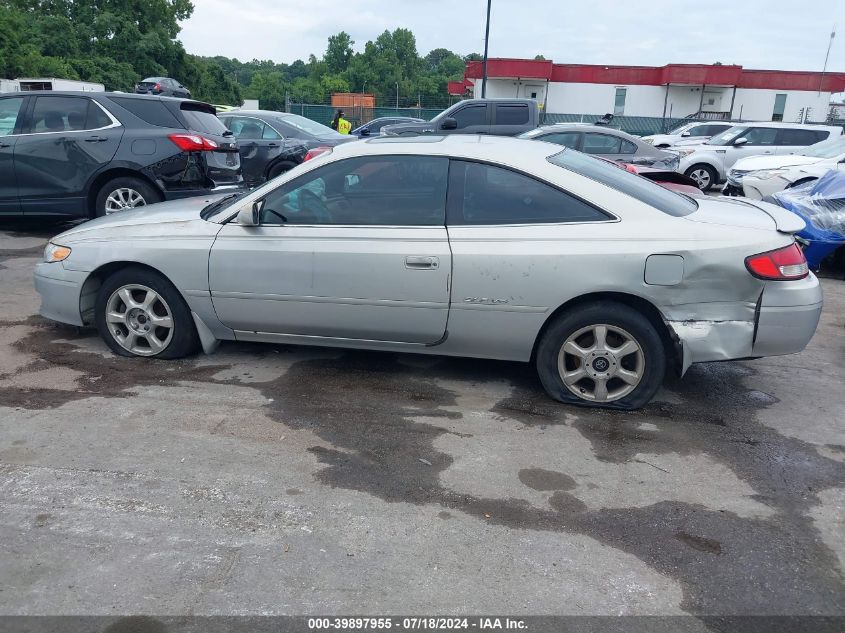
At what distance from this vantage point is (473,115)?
13820 millimetres

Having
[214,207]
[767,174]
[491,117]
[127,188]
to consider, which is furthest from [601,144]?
[214,207]

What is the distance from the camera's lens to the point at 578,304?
4199 mm

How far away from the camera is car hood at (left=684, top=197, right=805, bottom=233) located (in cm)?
416

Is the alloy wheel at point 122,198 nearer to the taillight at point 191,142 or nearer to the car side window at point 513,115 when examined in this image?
the taillight at point 191,142

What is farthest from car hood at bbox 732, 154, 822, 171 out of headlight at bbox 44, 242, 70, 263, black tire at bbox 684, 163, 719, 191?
headlight at bbox 44, 242, 70, 263

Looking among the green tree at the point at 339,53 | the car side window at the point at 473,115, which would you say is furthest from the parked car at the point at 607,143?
the green tree at the point at 339,53

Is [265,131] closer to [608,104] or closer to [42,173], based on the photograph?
[42,173]

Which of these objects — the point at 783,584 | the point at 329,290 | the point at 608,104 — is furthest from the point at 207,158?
the point at 608,104

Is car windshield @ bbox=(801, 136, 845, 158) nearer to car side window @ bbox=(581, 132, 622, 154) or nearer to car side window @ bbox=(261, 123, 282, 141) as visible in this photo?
car side window @ bbox=(581, 132, 622, 154)

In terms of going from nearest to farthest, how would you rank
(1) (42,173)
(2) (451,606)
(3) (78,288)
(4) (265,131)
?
1. (2) (451,606)
2. (3) (78,288)
3. (1) (42,173)
4. (4) (265,131)

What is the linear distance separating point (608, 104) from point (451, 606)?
4996 centimetres

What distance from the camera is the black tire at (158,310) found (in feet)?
15.7

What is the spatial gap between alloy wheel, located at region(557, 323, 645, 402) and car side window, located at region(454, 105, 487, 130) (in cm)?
1032

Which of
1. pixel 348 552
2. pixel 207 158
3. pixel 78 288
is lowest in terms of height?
pixel 348 552
